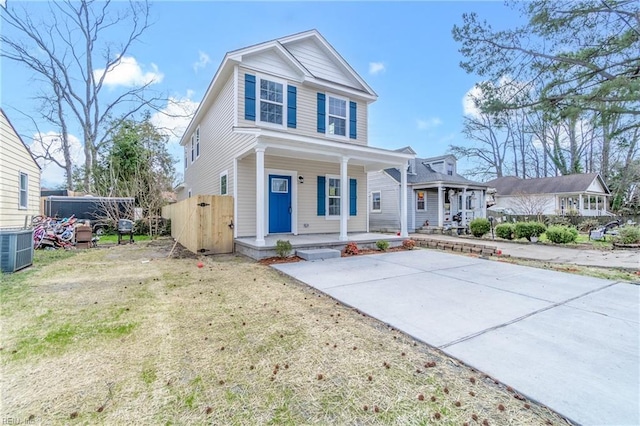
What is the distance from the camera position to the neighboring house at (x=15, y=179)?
8.29 m

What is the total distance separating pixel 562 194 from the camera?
25.7m

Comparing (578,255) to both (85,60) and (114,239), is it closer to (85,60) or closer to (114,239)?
(114,239)

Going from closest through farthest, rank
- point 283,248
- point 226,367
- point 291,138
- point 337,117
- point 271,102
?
point 226,367 → point 283,248 → point 291,138 → point 271,102 → point 337,117

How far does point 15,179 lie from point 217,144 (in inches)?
243

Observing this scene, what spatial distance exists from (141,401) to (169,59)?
791 inches

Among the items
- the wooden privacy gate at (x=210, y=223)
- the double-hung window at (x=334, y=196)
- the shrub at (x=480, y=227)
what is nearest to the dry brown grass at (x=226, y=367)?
the wooden privacy gate at (x=210, y=223)

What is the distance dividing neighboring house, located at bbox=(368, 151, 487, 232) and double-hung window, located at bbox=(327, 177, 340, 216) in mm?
6822

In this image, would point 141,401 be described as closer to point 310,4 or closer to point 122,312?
point 122,312

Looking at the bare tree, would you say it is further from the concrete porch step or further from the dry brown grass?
the dry brown grass

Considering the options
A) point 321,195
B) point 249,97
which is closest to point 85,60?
point 249,97

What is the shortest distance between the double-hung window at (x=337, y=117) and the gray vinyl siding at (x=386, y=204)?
6.93 meters

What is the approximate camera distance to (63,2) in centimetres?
1909

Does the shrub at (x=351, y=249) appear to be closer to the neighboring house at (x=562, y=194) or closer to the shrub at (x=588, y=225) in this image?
the shrub at (x=588, y=225)

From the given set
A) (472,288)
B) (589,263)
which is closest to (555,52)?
(589,263)
